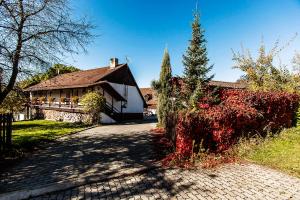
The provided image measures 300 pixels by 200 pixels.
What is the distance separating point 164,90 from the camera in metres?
19.0

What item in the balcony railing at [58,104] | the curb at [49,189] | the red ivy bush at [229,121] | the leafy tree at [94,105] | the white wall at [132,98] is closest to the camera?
the curb at [49,189]

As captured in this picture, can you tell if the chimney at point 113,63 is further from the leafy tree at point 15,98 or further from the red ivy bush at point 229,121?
the red ivy bush at point 229,121

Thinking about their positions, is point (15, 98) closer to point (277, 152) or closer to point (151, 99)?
point (277, 152)

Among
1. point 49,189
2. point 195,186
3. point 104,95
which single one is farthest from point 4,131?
point 104,95

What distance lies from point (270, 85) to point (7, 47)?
19057mm

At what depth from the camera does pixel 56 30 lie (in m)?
10.2

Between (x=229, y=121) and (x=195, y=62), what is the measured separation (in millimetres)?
6874

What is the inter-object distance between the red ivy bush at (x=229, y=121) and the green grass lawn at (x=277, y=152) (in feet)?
2.04

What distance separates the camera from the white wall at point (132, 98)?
29309mm

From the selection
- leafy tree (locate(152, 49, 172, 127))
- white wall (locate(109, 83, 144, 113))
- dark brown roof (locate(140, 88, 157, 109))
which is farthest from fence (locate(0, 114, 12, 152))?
dark brown roof (locate(140, 88, 157, 109))

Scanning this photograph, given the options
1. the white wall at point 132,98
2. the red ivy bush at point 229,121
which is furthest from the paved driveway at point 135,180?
the white wall at point 132,98

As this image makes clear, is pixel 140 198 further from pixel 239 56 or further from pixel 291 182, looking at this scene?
pixel 239 56

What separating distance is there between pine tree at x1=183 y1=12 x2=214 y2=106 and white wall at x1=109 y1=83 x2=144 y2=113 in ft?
46.3

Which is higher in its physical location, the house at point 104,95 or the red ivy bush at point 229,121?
the house at point 104,95
